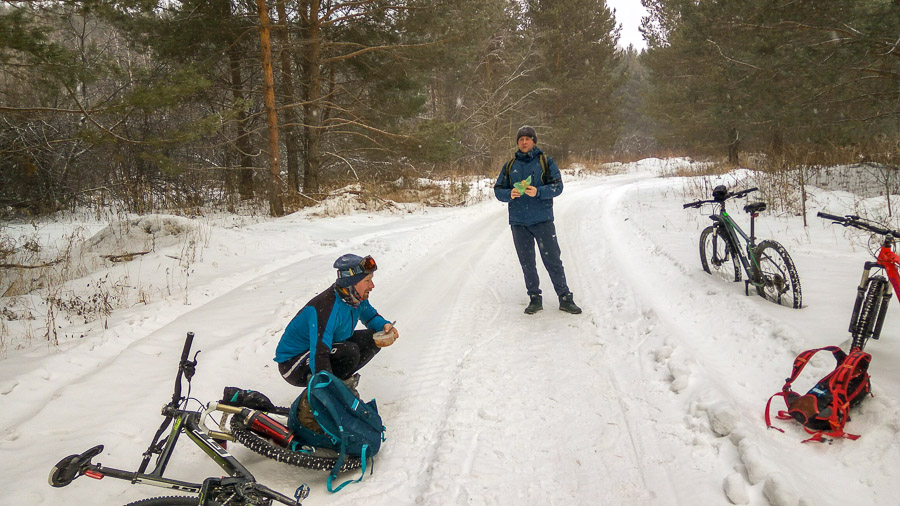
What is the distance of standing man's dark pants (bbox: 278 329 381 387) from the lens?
3393mm

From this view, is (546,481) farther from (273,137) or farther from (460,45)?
(460,45)

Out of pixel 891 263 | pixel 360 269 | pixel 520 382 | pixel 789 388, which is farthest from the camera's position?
pixel 520 382

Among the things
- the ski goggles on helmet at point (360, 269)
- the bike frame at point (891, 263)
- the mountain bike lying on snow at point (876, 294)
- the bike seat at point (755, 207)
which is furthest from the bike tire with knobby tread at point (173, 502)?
the bike seat at point (755, 207)

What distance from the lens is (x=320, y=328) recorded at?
10.6 ft

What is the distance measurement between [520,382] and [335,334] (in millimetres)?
1574

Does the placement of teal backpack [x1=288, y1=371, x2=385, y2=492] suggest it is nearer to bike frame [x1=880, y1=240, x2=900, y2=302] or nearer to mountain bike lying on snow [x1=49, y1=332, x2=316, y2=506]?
mountain bike lying on snow [x1=49, y1=332, x2=316, y2=506]

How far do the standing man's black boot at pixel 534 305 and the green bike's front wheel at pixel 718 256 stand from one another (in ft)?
7.95

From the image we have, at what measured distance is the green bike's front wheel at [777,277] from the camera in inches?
185

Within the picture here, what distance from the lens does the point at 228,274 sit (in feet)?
24.3

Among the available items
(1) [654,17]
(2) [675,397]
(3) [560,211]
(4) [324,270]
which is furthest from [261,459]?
(1) [654,17]

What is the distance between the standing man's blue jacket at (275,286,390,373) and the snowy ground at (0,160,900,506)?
2.30 feet

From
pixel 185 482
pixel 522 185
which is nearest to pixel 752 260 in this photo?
pixel 522 185

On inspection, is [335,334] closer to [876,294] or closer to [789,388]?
[789,388]

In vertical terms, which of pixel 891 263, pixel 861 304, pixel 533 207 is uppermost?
pixel 533 207
